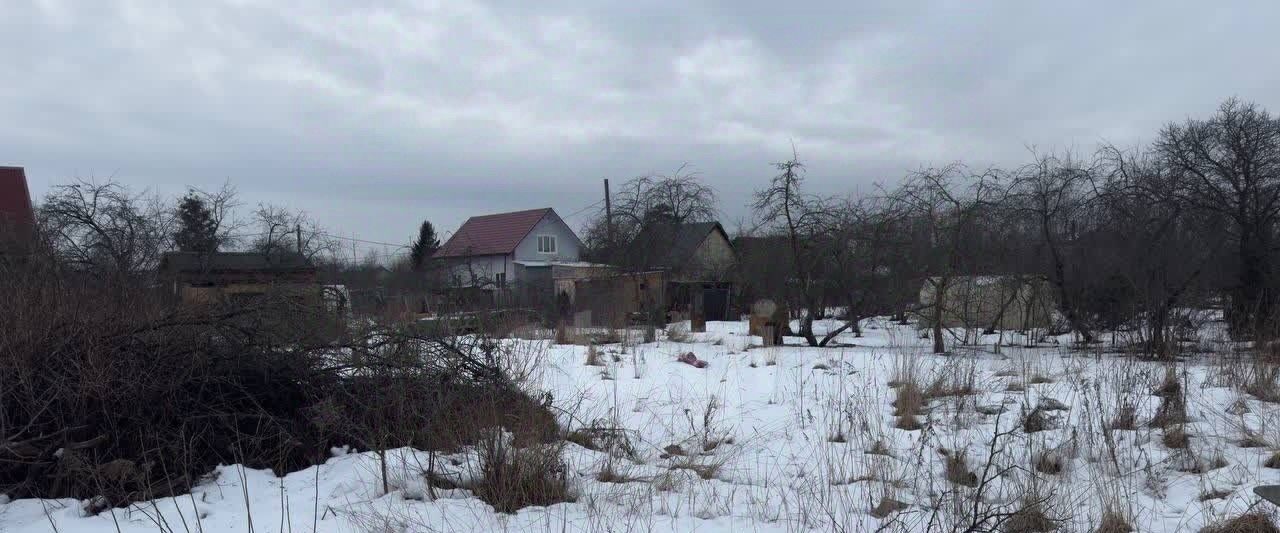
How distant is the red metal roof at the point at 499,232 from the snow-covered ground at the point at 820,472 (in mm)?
36877

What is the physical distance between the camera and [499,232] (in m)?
46.2

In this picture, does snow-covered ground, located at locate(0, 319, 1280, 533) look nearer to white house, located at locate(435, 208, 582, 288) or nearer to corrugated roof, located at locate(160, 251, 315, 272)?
corrugated roof, located at locate(160, 251, 315, 272)

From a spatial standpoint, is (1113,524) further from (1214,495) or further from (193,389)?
(193,389)

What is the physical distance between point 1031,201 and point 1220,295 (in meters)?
2.82

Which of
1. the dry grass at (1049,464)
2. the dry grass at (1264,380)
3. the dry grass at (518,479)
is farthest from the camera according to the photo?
the dry grass at (1264,380)

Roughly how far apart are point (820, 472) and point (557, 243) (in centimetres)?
4257

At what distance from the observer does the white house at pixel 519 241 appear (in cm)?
4416

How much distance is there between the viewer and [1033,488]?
14.6 ft

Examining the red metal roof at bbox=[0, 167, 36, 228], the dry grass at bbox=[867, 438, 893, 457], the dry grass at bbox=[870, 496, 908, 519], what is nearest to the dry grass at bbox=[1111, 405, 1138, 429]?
the dry grass at bbox=[867, 438, 893, 457]

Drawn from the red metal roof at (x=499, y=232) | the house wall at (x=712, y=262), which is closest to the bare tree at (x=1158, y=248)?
the house wall at (x=712, y=262)

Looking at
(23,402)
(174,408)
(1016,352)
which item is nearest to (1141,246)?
(1016,352)

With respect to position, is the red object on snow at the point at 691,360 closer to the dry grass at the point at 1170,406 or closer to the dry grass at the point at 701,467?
Result: the dry grass at the point at 701,467

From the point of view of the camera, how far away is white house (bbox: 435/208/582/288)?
4416 cm

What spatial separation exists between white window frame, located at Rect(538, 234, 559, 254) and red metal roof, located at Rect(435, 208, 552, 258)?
1207 millimetres
